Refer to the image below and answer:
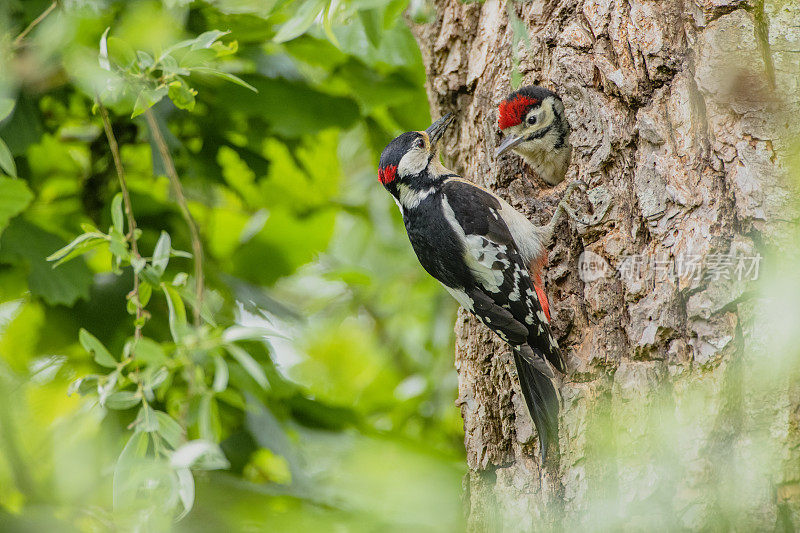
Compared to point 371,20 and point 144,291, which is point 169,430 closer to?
point 144,291

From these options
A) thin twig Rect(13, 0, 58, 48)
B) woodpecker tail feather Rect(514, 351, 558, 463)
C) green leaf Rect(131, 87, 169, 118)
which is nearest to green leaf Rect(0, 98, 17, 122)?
green leaf Rect(131, 87, 169, 118)

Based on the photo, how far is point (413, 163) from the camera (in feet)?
8.32

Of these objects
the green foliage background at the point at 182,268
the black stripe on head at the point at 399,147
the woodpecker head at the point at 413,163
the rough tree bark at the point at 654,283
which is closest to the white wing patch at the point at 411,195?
the woodpecker head at the point at 413,163

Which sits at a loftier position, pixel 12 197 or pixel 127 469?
pixel 12 197

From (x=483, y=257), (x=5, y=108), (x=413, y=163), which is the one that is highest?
(x=413, y=163)

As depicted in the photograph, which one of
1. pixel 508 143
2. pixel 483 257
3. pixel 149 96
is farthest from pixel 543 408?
pixel 149 96

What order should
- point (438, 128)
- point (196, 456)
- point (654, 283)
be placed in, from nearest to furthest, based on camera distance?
point (196, 456)
point (654, 283)
point (438, 128)

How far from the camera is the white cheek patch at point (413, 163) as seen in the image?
98.9 inches

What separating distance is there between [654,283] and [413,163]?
1.01 m

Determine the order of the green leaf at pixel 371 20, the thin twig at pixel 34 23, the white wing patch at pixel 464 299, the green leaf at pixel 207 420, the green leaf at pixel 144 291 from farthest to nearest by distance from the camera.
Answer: the white wing patch at pixel 464 299 → the thin twig at pixel 34 23 → the green leaf at pixel 144 291 → the green leaf at pixel 207 420 → the green leaf at pixel 371 20

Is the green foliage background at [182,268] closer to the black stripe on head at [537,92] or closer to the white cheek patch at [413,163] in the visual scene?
the white cheek patch at [413,163]

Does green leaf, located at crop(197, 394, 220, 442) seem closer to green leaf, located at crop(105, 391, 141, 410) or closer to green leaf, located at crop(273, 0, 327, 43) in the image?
green leaf, located at crop(105, 391, 141, 410)

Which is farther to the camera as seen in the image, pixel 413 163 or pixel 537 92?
pixel 413 163

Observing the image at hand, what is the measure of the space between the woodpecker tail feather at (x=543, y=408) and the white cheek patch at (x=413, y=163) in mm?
888
